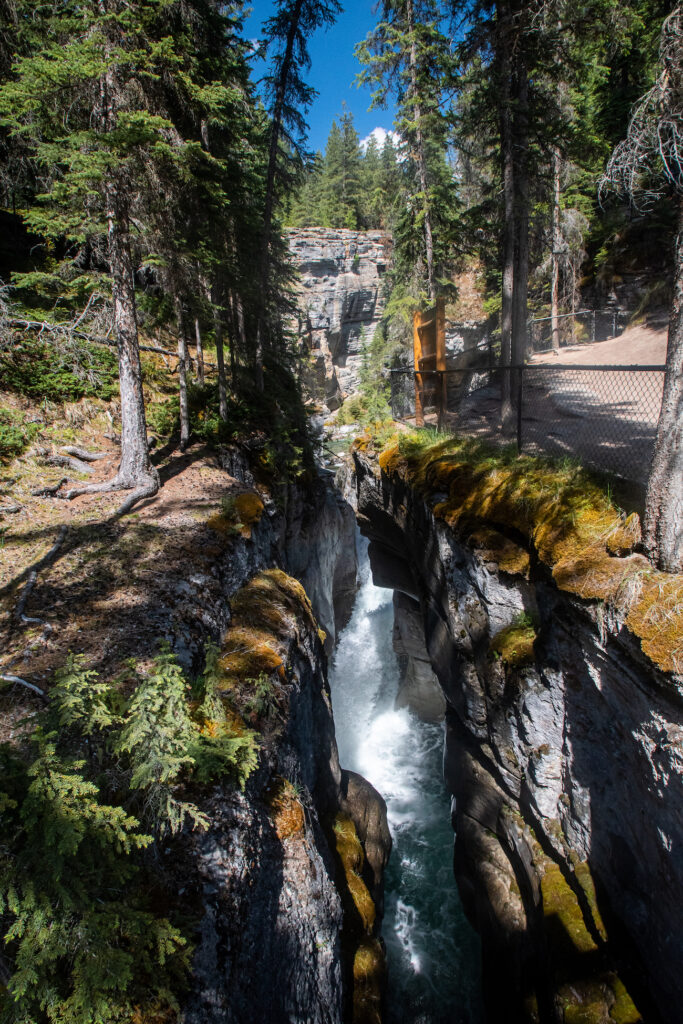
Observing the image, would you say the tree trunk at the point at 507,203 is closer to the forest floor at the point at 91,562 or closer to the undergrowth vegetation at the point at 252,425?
the undergrowth vegetation at the point at 252,425

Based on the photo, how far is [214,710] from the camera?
14.8 feet

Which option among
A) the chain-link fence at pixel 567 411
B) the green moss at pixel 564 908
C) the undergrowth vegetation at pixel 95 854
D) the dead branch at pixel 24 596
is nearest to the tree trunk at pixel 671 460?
the chain-link fence at pixel 567 411

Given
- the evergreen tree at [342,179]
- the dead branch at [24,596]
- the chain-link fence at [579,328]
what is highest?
the evergreen tree at [342,179]

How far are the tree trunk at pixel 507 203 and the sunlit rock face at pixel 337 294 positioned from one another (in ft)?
96.6

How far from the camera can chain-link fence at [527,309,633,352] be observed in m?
20.2

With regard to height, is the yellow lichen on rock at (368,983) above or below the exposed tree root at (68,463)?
below

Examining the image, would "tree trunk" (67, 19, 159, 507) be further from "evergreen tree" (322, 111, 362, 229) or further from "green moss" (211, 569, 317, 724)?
"evergreen tree" (322, 111, 362, 229)

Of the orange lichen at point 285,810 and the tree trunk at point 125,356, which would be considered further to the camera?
the tree trunk at point 125,356

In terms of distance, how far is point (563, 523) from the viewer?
611 cm

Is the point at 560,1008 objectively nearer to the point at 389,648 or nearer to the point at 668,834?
the point at 668,834

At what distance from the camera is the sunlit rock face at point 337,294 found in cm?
3903

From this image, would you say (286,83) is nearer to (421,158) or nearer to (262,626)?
(421,158)

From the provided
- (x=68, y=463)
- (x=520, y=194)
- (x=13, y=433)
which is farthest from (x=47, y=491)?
(x=520, y=194)

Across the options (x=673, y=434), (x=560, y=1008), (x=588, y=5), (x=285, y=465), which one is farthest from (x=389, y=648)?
(x=588, y=5)
